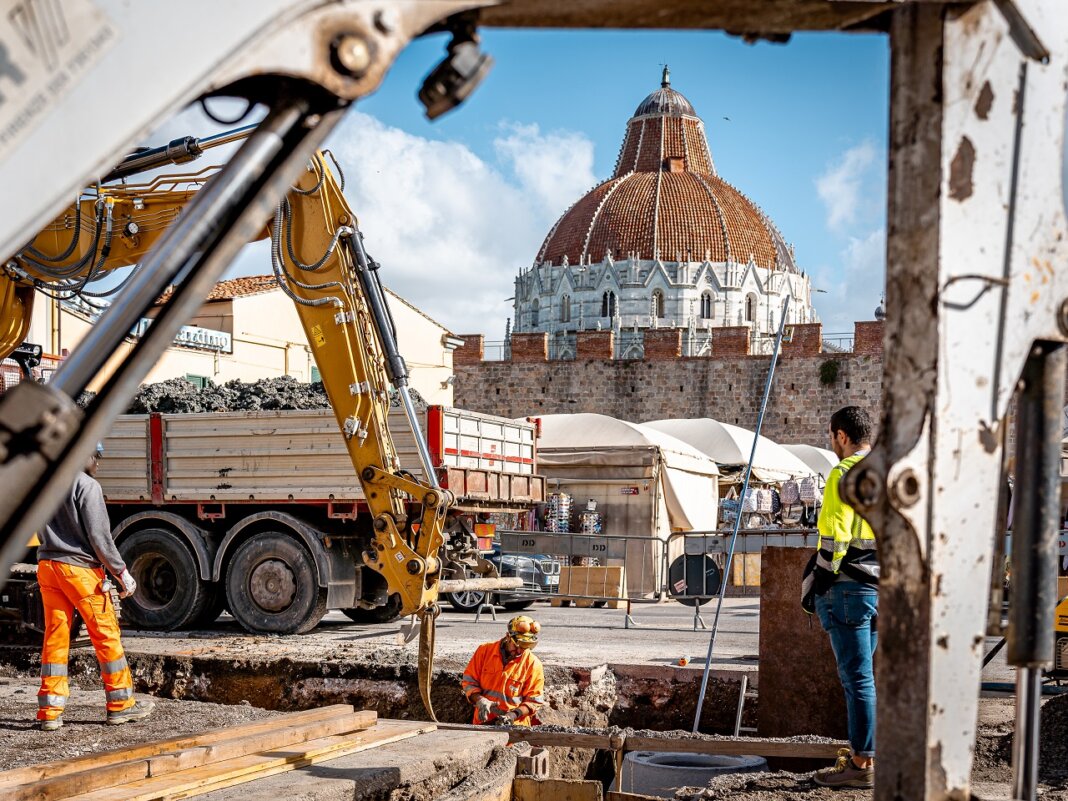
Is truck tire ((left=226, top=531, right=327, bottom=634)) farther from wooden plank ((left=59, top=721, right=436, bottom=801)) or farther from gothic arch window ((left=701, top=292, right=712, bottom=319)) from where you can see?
gothic arch window ((left=701, top=292, right=712, bottom=319))

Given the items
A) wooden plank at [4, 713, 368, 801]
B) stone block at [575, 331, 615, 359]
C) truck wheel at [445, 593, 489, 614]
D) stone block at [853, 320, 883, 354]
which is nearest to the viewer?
wooden plank at [4, 713, 368, 801]

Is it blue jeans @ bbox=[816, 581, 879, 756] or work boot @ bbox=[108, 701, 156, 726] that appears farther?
work boot @ bbox=[108, 701, 156, 726]

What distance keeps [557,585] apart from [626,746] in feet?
36.2

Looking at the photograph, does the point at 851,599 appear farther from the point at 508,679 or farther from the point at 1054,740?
the point at 508,679

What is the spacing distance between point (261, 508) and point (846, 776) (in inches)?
373

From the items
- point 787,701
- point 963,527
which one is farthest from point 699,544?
point 963,527

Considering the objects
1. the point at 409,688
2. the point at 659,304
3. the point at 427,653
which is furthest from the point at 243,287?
the point at 659,304

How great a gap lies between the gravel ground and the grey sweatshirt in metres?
0.98

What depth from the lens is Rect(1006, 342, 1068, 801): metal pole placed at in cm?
220

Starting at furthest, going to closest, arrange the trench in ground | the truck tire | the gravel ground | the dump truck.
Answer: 1. the dump truck
2. the truck tire
3. the trench in ground
4. the gravel ground

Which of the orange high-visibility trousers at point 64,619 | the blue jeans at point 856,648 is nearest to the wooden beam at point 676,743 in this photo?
the blue jeans at point 856,648

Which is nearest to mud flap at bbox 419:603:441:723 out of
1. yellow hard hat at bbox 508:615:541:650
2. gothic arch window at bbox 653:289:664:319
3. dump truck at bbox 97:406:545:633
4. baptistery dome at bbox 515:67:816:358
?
yellow hard hat at bbox 508:615:541:650

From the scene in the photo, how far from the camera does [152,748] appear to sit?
21.2 ft

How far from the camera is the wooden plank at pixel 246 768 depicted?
5.42 m
